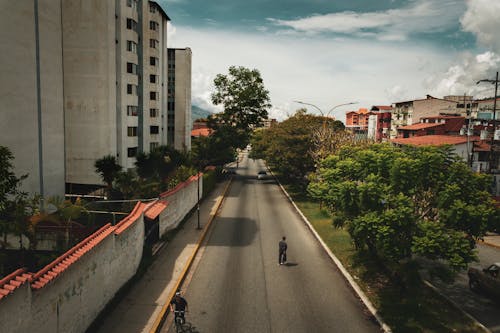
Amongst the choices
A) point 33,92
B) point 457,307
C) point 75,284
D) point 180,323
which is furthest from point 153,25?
point 457,307

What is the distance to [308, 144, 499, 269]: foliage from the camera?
14.8 meters

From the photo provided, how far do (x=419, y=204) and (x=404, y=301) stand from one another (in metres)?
4.67

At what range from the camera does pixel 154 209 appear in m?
24.2

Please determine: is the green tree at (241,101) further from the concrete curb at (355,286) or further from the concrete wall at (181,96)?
the concrete curb at (355,286)

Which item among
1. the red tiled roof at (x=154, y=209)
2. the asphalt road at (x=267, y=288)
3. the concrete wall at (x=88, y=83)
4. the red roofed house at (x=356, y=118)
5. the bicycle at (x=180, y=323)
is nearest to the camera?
the bicycle at (x=180, y=323)

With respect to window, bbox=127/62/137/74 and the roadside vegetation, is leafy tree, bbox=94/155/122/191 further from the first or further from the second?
the roadside vegetation

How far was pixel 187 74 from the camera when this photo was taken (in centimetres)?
7269

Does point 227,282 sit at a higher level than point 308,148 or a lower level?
lower

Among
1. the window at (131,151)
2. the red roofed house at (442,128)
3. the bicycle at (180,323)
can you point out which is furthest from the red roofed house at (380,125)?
the bicycle at (180,323)

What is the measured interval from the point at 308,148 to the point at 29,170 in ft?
104

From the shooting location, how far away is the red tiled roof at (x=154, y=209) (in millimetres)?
22712

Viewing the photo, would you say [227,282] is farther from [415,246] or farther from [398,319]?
[415,246]

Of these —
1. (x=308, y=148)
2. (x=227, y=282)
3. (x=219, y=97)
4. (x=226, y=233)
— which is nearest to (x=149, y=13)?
(x=219, y=97)

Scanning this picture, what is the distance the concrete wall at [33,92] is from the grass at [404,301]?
883 inches
